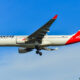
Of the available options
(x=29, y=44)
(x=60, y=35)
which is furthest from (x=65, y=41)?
(x=29, y=44)

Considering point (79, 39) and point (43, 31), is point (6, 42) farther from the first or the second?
point (79, 39)

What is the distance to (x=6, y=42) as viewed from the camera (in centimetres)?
9681

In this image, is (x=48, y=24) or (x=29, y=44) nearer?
(x=48, y=24)

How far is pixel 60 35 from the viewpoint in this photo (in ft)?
322

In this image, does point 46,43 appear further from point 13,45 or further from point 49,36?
point 13,45

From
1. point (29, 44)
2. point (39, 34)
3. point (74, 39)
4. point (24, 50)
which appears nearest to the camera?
point (39, 34)

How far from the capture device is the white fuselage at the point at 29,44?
96619mm

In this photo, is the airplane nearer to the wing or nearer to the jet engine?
the wing

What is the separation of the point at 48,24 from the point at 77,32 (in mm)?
12701

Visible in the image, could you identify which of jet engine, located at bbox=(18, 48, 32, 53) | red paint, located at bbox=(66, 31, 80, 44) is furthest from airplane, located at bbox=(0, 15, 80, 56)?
jet engine, located at bbox=(18, 48, 32, 53)

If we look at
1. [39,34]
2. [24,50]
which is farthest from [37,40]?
[24,50]

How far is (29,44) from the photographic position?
317 ft

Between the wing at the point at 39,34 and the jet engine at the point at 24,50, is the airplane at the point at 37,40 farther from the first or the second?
the jet engine at the point at 24,50

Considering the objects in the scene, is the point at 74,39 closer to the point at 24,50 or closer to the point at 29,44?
the point at 29,44
